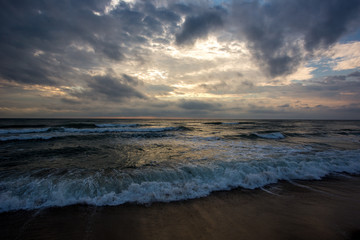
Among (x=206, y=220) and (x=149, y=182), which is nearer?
(x=206, y=220)

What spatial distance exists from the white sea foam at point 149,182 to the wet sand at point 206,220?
13.0 inches

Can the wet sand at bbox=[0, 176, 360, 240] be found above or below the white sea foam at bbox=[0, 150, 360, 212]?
below

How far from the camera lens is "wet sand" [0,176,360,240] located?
3002 mm

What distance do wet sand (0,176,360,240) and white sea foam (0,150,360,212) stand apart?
329 millimetres

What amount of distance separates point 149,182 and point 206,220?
7.28 feet

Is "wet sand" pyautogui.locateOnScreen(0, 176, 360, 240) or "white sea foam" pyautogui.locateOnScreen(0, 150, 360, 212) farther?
"white sea foam" pyautogui.locateOnScreen(0, 150, 360, 212)

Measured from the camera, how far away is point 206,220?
3430mm

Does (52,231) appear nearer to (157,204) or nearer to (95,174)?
(157,204)

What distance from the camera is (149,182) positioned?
4984 millimetres

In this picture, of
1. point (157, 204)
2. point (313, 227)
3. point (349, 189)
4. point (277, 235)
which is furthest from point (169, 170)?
point (349, 189)

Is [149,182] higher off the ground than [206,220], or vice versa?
[149,182]

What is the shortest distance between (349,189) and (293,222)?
3.59m

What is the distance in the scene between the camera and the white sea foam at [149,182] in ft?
13.5

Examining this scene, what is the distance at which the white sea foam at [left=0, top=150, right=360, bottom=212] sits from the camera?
4.12 m
